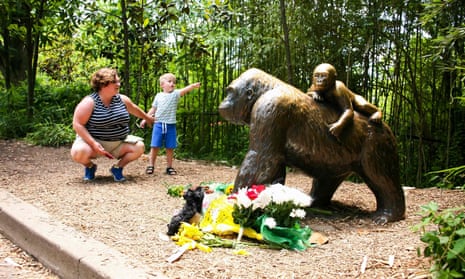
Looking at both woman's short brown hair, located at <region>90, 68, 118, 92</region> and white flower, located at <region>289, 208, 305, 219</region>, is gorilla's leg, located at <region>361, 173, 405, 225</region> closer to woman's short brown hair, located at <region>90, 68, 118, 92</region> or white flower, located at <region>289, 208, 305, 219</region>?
white flower, located at <region>289, 208, 305, 219</region>

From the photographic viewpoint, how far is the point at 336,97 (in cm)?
339

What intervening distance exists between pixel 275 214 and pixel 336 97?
1024 mm

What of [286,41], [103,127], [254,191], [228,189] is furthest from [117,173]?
[286,41]

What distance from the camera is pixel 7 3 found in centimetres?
767

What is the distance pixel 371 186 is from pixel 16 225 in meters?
2.60

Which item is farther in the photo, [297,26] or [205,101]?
[205,101]

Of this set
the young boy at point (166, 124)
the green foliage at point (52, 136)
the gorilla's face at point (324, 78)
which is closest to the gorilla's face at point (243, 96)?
the gorilla's face at point (324, 78)

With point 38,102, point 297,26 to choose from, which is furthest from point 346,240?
point 38,102

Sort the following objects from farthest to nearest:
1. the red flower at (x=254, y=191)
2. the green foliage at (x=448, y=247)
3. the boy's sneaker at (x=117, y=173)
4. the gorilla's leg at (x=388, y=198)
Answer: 1. the boy's sneaker at (x=117, y=173)
2. the gorilla's leg at (x=388, y=198)
3. the red flower at (x=254, y=191)
4. the green foliage at (x=448, y=247)

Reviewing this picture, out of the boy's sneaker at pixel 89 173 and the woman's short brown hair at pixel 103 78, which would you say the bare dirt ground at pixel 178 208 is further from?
the woman's short brown hair at pixel 103 78

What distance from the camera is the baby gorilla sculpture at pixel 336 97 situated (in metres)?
3.31

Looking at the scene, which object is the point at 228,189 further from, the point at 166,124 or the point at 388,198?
the point at 166,124

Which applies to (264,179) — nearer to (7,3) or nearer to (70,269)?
(70,269)

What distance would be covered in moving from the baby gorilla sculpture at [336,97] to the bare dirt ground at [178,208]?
29.0 inches
